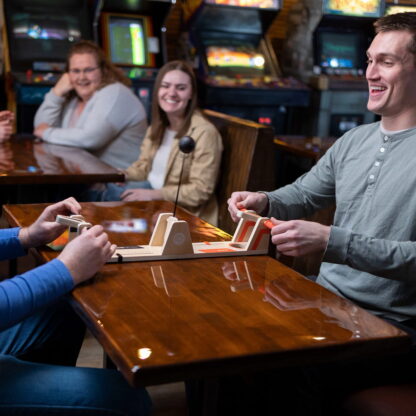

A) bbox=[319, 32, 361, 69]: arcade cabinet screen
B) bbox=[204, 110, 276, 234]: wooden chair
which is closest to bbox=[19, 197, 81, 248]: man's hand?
bbox=[204, 110, 276, 234]: wooden chair

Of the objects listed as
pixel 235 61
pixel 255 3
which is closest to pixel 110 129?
pixel 235 61

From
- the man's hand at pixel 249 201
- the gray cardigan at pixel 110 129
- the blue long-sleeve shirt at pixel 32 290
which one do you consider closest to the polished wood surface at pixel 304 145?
the gray cardigan at pixel 110 129

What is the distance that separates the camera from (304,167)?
5590 mm

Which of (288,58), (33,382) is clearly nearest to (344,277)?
(33,382)

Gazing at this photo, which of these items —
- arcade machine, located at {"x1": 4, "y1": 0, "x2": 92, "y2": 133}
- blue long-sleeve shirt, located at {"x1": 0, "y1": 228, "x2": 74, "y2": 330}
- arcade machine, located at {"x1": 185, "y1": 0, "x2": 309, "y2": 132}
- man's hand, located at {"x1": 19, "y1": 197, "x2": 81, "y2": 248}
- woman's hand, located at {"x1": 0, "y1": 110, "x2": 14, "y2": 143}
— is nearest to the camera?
blue long-sleeve shirt, located at {"x1": 0, "y1": 228, "x2": 74, "y2": 330}

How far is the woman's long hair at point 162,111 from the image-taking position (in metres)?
3.38

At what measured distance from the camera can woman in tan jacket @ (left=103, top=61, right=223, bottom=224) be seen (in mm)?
3205

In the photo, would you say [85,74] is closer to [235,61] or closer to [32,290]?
[235,61]

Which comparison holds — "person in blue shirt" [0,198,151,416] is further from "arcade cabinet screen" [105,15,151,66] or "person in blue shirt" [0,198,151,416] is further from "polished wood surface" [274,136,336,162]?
"arcade cabinet screen" [105,15,151,66]

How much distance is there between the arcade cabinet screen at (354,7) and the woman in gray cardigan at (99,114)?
9.94 feet

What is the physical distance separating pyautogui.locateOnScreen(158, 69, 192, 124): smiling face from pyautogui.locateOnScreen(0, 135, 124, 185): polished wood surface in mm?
455

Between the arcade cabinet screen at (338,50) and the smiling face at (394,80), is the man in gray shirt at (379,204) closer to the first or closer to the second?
the smiling face at (394,80)

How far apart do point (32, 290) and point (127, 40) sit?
188 inches

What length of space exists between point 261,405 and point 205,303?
Result: 1.47 ft
